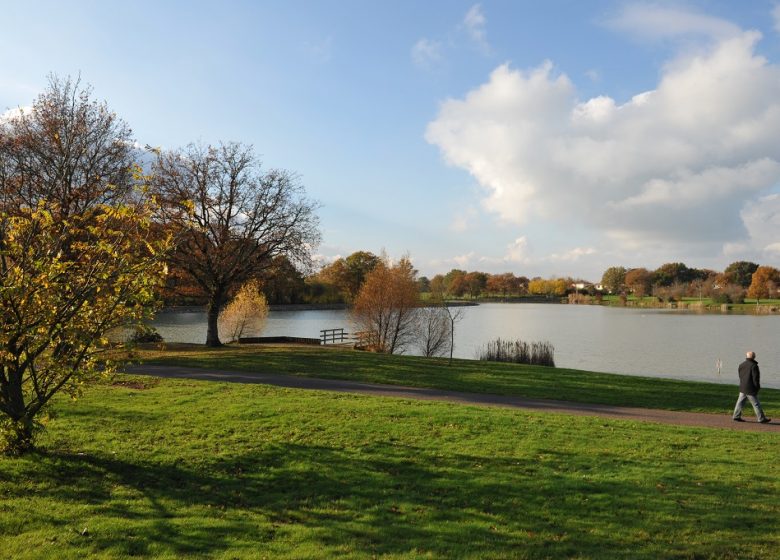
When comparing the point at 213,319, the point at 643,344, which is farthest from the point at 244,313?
the point at 643,344

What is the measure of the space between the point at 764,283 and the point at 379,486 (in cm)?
15187

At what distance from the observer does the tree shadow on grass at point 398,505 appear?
5.91 m

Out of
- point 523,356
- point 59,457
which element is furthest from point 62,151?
point 523,356

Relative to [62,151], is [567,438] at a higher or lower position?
lower

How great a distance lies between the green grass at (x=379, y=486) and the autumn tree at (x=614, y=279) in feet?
582

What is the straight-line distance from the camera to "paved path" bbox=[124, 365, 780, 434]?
13.5 m

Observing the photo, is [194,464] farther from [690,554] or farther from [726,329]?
[726,329]

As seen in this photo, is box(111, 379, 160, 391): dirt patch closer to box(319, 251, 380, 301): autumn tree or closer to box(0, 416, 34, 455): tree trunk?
box(0, 416, 34, 455): tree trunk

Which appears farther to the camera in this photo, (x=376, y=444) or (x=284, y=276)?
(x=284, y=276)

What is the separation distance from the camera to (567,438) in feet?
34.5

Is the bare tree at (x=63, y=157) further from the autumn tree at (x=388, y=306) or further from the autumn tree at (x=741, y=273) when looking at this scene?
the autumn tree at (x=741, y=273)

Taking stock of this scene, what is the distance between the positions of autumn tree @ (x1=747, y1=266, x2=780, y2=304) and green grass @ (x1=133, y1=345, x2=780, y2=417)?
12559 centimetres

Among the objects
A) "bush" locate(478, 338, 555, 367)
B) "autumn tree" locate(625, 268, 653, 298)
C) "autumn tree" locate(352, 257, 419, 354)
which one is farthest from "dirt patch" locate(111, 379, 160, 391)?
"autumn tree" locate(625, 268, 653, 298)

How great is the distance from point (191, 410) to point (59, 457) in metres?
3.33
